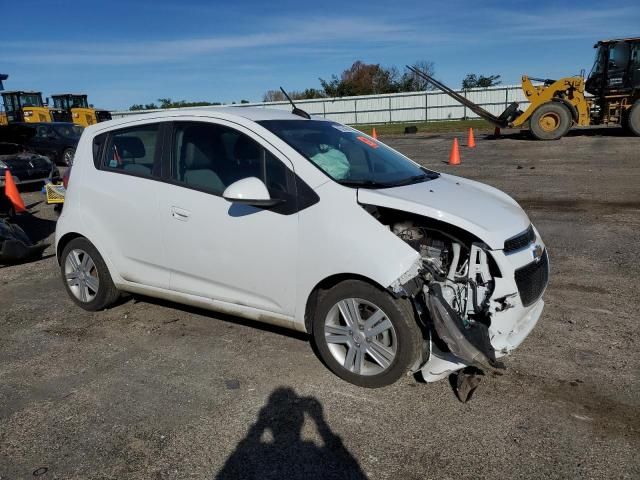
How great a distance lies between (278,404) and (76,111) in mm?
29155

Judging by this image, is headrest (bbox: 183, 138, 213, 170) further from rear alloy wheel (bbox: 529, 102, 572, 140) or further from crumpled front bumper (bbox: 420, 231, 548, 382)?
rear alloy wheel (bbox: 529, 102, 572, 140)

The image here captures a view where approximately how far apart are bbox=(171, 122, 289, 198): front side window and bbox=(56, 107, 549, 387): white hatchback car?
0.01 meters

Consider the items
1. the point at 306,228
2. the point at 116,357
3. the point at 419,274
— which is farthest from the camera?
the point at 116,357

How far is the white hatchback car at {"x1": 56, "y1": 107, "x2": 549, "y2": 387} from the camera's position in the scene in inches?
129

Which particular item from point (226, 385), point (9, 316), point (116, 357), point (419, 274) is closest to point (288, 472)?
point (226, 385)

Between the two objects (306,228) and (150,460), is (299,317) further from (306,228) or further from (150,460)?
(150,460)

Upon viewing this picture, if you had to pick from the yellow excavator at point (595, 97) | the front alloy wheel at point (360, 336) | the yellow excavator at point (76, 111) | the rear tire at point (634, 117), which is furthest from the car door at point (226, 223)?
the yellow excavator at point (76, 111)

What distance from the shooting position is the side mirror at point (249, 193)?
137 inches

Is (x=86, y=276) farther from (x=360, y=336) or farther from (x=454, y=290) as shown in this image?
(x=454, y=290)

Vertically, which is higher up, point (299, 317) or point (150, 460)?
point (299, 317)

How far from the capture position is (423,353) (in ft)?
11.1

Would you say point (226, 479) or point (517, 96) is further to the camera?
point (517, 96)

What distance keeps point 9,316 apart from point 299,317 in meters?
3.16

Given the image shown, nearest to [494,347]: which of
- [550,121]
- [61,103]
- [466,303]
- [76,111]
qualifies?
[466,303]
